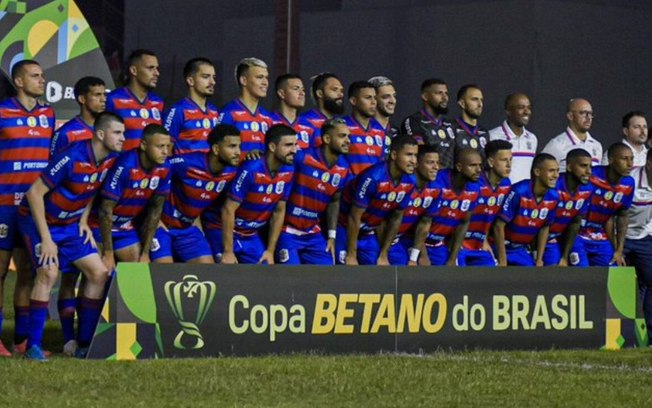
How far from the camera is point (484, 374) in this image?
29.8 feet

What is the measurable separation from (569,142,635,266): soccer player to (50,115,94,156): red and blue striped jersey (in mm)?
4233

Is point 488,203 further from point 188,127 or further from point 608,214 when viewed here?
point 188,127

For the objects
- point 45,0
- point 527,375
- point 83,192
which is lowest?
point 527,375

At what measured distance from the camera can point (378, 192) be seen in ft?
36.7

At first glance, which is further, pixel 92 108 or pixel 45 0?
pixel 45 0

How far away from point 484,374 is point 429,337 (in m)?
1.59

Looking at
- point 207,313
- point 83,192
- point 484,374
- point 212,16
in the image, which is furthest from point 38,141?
point 212,16

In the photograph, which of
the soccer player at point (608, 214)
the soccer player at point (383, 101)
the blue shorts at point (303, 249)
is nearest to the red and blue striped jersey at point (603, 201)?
the soccer player at point (608, 214)

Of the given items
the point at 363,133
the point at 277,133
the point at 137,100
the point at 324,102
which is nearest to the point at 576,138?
the point at 363,133

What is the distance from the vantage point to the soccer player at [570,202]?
12.1 meters

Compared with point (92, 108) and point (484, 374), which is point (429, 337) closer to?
point (484, 374)

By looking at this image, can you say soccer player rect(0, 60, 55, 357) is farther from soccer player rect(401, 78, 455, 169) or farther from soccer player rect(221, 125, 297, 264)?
soccer player rect(401, 78, 455, 169)

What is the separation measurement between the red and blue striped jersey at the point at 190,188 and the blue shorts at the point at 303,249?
676 mm

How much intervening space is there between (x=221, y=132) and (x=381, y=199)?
1454 millimetres
